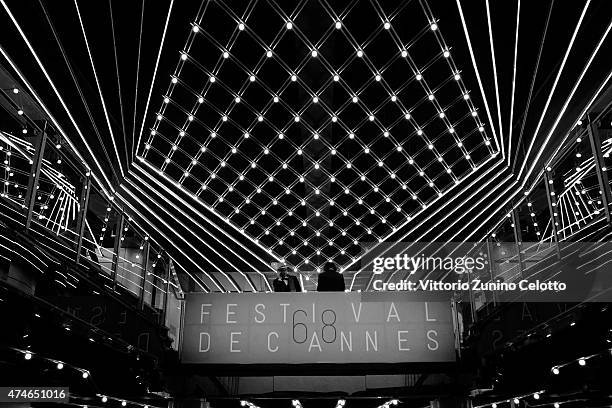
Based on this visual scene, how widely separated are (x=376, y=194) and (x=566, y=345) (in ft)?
25.9

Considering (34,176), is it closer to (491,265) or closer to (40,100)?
(40,100)

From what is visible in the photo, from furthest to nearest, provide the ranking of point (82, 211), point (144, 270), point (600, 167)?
point (144, 270) → point (82, 211) → point (600, 167)

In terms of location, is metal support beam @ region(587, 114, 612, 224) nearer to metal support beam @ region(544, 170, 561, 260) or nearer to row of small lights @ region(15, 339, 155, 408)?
metal support beam @ region(544, 170, 561, 260)

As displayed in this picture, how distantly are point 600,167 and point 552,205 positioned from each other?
34.1 inches

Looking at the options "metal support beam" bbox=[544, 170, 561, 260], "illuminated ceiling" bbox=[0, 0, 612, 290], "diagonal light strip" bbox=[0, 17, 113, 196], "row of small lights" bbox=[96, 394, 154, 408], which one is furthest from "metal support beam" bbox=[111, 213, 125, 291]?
"metal support beam" bbox=[544, 170, 561, 260]

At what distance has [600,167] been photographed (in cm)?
349

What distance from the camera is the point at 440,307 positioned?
6.03 m

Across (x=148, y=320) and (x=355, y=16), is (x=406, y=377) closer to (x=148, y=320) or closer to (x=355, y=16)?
(x=148, y=320)

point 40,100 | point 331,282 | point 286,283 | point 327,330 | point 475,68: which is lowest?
point 327,330

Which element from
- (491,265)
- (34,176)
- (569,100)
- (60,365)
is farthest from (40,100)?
(569,100)

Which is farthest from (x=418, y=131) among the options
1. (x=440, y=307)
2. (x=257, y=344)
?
(x=257, y=344)

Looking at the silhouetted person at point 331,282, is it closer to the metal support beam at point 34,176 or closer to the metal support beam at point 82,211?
the metal support beam at point 82,211

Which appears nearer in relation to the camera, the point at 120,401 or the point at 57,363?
the point at 57,363

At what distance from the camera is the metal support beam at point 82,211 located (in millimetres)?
4098
